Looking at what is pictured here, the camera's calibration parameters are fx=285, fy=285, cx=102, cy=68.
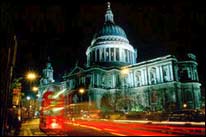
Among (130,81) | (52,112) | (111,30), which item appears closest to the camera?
(52,112)

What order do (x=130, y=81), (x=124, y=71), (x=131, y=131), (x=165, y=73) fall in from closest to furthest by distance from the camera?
(x=131, y=131) < (x=165, y=73) < (x=130, y=81) < (x=124, y=71)

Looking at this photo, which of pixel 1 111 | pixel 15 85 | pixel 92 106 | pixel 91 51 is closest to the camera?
pixel 1 111

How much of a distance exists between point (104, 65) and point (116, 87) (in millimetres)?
11337

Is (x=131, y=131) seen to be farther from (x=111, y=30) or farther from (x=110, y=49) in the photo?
(x=111, y=30)

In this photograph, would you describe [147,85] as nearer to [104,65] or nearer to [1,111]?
[104,65]

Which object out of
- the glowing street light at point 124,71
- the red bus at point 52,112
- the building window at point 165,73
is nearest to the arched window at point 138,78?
the glowing street light at point 124,71

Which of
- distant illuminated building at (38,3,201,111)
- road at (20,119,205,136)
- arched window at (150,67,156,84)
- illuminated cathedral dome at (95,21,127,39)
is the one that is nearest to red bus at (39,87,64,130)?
road at (20,119,205,136)

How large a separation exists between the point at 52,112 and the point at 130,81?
6167cm

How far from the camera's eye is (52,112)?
27.6 metres

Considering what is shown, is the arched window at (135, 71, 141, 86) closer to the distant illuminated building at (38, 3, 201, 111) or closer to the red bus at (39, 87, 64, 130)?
the distant illuminated building at (38, 3, 201, 111)

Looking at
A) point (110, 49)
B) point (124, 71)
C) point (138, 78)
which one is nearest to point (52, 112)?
point (138, 78)

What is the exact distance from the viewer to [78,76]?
303ft

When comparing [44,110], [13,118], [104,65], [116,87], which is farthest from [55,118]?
[104,65]

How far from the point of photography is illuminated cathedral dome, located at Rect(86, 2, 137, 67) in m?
99.3
